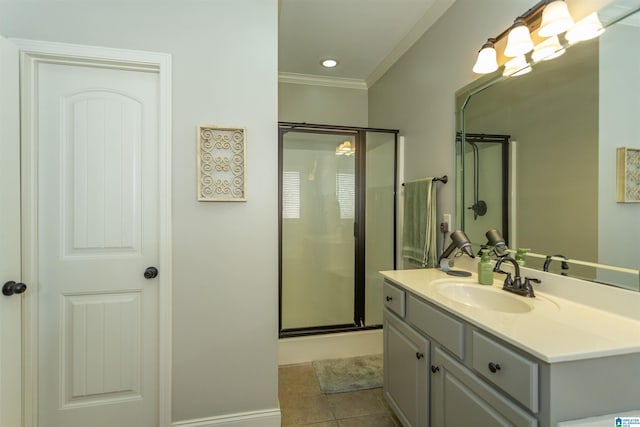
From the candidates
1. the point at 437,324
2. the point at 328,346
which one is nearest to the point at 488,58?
the point at 437,324

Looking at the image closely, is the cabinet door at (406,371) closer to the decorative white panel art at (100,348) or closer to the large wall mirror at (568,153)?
the large wall mirror at (568,153)

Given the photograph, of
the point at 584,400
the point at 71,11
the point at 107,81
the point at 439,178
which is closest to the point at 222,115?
the point at 107,81

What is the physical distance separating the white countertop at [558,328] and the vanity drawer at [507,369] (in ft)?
0.16

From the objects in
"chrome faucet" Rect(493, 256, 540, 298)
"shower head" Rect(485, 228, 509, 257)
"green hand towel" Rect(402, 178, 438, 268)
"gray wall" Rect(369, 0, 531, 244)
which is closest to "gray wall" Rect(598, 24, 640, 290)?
"chrome faucet" Rect(493, 256, 540, 298)

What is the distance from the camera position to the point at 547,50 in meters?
1.36

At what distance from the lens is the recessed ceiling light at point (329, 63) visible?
113 inches

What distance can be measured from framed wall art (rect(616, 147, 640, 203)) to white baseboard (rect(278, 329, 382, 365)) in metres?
2.10

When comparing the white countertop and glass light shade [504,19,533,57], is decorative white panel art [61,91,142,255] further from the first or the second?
glass light shade [504,19,533,57]

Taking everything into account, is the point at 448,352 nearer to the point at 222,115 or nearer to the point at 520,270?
the point at 520,270

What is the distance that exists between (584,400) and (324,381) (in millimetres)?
1725

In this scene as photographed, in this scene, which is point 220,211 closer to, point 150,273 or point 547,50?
point 150,273

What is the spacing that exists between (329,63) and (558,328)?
278 cm

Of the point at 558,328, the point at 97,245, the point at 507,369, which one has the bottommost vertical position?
the point at 507,369

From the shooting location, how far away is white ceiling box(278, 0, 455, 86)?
6.91ft
